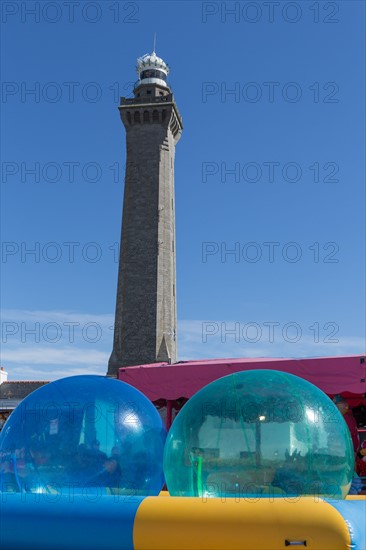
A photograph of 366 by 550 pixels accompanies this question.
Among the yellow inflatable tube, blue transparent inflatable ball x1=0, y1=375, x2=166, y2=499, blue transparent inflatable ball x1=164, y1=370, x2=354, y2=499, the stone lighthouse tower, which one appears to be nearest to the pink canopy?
blue transparent inflatable ball x1=164, y1=370, x2=354, y2=499

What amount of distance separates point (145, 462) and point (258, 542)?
126 centimetres

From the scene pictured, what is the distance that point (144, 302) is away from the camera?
92.0 feet

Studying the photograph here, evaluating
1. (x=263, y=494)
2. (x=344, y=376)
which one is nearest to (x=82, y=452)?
(x=263, y=494)

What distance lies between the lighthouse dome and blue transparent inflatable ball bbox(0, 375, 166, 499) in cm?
3262

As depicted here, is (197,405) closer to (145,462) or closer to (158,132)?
(145,462)

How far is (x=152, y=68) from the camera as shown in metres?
34.5

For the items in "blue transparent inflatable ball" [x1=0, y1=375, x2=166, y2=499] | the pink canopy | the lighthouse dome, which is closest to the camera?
"blue transparent inflatable ball" [x1=0, y1=375, x2=166, y2=499]

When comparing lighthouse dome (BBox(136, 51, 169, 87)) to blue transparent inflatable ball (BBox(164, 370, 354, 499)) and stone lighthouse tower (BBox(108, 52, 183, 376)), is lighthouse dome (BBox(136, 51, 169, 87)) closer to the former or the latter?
stone lighthouse tower (BBox(108, 52, 183, 376))

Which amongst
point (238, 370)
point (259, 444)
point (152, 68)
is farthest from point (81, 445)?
point (152, 68)

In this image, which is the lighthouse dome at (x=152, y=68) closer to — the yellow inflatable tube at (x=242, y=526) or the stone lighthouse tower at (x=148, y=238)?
the stone lighthouse tower at (x=148, y=238)

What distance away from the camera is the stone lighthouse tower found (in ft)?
90.7

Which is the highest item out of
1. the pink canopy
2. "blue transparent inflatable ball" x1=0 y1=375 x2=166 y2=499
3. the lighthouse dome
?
the lighthouse dome

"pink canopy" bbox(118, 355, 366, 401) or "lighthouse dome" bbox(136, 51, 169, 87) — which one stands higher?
"lighthouse dome" bbox(136, 51, 169, 87)

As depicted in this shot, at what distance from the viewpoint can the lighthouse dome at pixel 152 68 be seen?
34.2 meters
